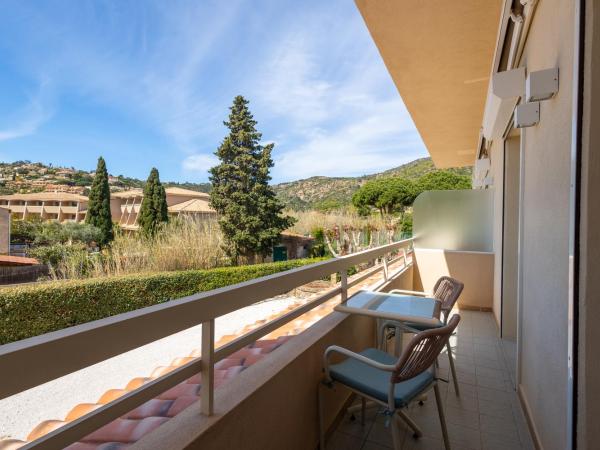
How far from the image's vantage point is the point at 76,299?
6.80 m

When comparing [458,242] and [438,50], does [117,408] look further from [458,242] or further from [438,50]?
[458,242]

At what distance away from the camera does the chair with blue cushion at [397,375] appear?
135 centimetres

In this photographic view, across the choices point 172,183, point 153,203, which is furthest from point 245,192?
point 172,183

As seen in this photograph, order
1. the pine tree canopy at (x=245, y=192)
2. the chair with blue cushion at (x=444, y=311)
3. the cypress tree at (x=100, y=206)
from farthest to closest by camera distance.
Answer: the cypress tree at (x=100, y=206)
the pine tree canopy at (x=245, y=192)
the chair with blue cushion at (x=444, y=311)

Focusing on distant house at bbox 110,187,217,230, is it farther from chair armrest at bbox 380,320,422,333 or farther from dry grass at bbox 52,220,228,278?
chair armrest at bbox 380,320,422,333

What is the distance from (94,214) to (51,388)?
19.3 m

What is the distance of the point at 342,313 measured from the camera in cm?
214

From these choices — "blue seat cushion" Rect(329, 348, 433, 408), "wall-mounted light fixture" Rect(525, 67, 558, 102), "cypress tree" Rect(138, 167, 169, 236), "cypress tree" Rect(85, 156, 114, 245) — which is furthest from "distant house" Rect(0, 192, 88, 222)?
"wall-mounted light fixture" Rect(525, 67, 558, 102)

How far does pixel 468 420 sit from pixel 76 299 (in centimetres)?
729

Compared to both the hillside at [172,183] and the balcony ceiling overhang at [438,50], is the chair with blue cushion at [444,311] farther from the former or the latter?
the hillside at [172,183]

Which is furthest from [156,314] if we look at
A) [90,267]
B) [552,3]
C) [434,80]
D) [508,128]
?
[90,267]

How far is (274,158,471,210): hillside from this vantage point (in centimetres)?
2533

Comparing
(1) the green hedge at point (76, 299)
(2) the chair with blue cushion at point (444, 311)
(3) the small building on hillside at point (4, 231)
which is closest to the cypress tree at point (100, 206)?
(3) the small building on hillside at point (4, 231)

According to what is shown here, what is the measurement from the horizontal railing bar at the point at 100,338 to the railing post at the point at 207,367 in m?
0.06
